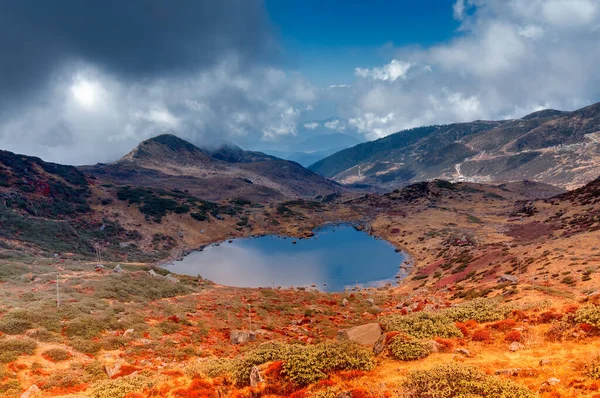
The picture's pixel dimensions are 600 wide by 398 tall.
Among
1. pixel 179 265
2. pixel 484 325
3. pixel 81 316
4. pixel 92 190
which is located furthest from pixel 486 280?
pixel 92 190

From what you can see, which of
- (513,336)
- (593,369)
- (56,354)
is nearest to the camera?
(593,369)

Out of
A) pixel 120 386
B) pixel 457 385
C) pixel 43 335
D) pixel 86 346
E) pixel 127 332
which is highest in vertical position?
pixel 457 385

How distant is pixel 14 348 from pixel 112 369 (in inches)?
244

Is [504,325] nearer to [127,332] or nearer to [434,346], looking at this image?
[434,346]

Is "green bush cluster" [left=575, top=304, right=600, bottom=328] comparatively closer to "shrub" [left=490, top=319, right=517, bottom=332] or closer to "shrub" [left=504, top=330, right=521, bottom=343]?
"shrub" [left=504, top=330, right=521, bottom=343]

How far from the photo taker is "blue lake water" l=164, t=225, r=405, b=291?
7188 cm

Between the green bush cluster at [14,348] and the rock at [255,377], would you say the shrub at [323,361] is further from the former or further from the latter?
the green bush cluster at [14,348]

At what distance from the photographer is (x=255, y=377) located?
1375cm

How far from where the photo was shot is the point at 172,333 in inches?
1025

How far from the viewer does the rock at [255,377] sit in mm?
13555

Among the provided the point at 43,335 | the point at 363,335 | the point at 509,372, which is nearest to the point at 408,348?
the point at 363,335

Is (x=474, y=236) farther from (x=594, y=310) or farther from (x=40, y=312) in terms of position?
(x=40, y=312)

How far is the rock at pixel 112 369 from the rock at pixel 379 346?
14.3 m

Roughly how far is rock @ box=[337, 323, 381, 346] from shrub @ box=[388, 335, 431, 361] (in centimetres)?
146
